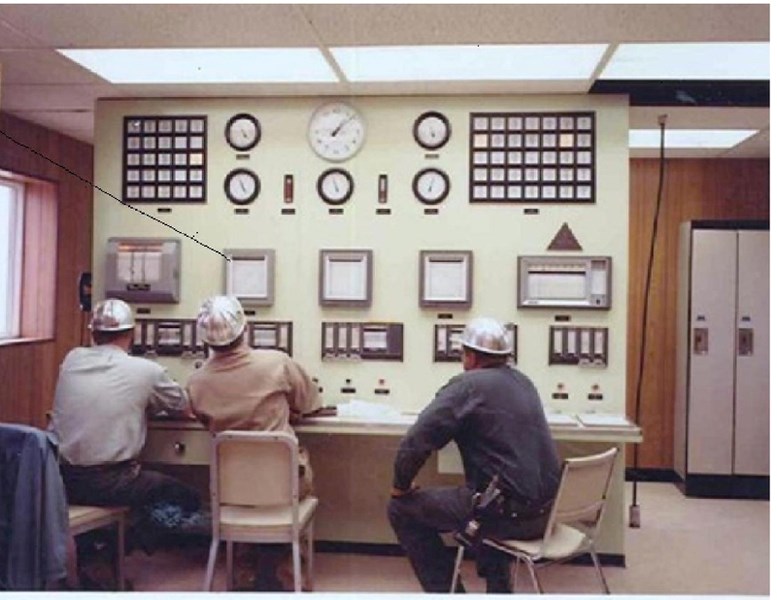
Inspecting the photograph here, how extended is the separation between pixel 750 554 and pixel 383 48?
9.78ft

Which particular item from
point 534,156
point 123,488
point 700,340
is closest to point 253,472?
point 123,488

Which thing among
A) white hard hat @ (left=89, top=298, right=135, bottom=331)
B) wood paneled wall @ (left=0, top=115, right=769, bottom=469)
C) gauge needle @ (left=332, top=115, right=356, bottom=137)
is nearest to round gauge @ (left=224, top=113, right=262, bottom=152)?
gauge needle @ (left=332, top=115, right=356, bottom=137)

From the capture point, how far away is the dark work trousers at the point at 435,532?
3.53 m

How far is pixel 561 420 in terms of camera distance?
163 inches

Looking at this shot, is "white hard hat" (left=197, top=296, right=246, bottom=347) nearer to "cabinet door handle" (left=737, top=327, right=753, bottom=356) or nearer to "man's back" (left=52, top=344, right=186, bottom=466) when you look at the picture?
"man's back" (left=52, top=344, right=186, bottom=466)

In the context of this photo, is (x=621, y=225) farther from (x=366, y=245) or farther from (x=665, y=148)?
(x=665, y=148)

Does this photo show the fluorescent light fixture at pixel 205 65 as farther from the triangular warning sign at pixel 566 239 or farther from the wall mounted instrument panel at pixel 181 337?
the triangular warning sign at pixel 566 239

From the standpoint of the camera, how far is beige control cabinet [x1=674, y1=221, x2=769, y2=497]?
231 inches

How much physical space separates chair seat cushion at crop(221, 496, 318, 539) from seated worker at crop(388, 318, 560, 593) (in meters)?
0.45

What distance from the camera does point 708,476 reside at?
19.4ft

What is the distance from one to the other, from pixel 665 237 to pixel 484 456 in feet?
10.9

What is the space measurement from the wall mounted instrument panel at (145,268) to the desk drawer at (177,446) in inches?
29.4

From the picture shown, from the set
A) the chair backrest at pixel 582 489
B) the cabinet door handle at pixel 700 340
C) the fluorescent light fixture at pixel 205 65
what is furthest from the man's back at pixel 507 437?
the cabinet door handle at pixel 700 340

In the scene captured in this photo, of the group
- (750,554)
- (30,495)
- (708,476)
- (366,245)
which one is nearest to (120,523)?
(30,495)
